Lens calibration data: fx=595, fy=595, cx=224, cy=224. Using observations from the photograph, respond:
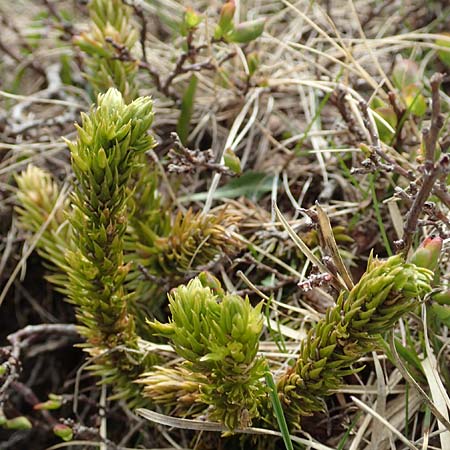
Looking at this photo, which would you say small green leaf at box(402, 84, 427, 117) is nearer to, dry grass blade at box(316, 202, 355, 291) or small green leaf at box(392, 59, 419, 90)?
small green leaf at box(392, 59, 419, 90)

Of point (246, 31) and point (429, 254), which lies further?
point (246, 31)

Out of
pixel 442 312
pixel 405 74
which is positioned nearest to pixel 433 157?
pixel 442 312

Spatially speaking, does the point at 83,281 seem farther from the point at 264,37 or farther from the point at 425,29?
the point at 425,29

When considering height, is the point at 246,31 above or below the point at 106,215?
above

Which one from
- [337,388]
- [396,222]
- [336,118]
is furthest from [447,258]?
[336,118]

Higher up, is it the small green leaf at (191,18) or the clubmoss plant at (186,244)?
the small green leaf at (191,18)

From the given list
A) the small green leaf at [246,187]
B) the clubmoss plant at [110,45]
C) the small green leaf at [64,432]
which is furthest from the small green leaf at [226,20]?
the small green leaf at [64,432]

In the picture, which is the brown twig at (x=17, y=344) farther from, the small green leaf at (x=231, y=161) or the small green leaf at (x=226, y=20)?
the small green leaf at (x=226, y=20)

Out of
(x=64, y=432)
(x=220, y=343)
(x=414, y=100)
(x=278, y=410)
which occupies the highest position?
(x=414, y=100)

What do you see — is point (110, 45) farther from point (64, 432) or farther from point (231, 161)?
point (64, 432)
